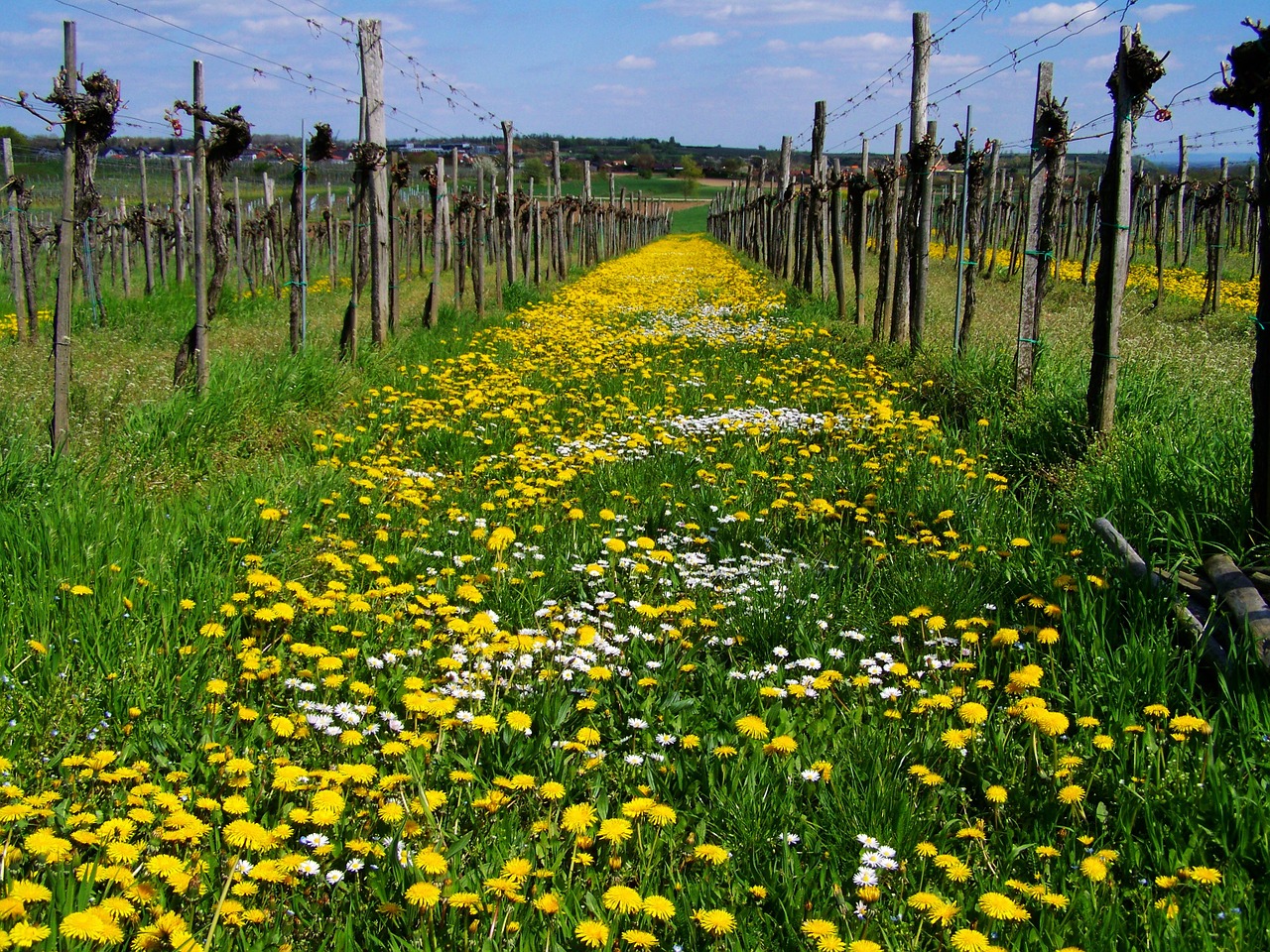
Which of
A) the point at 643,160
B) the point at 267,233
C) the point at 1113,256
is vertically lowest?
the point at 1113,256

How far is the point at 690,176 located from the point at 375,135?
116 metres

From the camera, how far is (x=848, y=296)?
1858cm

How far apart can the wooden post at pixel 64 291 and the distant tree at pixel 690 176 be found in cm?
11854

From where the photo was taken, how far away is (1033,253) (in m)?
8.29

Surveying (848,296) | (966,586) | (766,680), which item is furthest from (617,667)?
(848,296)

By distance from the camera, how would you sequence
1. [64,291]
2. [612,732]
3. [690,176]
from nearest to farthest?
[612,732] < [64,291] < [690,176]

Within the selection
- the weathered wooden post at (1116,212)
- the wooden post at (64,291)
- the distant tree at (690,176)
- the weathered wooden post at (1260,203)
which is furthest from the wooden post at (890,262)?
the distant tree at (690,176)

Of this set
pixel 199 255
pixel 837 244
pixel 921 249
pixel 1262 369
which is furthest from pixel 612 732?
pixel 837 244

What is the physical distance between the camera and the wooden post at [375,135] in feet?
37.1

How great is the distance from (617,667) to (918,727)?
44.9 inches

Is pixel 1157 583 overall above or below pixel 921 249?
below

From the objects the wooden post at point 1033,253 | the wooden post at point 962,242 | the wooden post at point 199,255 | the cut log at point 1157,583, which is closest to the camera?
the cut log at point 1157,583

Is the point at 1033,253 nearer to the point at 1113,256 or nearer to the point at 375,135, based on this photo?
the point at 1113,256

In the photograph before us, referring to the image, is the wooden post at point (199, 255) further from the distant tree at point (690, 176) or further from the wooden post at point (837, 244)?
the distant tree at point (690, 176)
